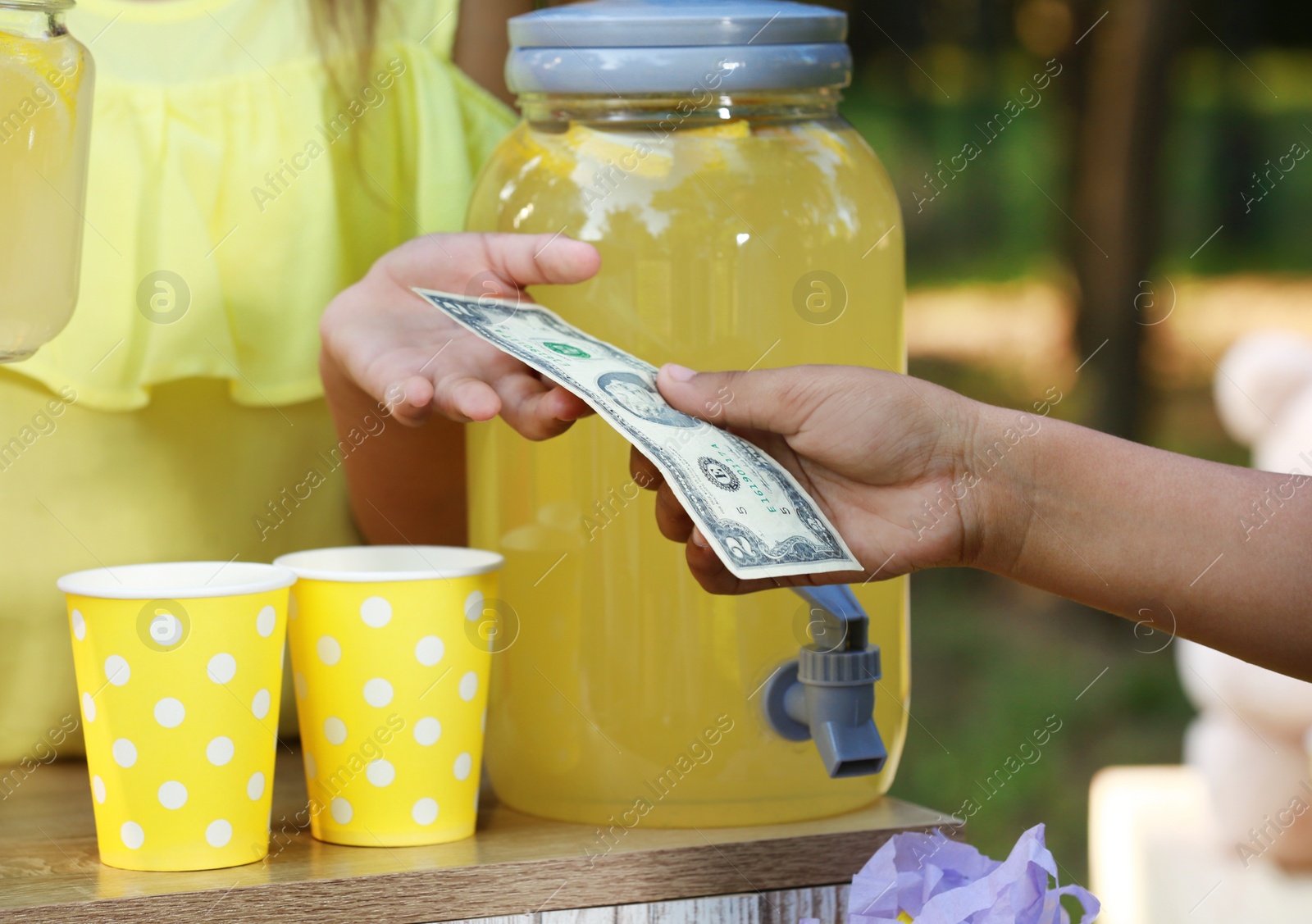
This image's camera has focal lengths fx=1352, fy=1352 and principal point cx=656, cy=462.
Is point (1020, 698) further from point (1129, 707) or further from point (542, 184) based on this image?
point (542, 184)

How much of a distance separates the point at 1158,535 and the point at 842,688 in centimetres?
22

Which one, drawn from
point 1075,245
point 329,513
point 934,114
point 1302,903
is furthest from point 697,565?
point 934,114

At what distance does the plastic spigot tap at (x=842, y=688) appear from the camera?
741mm

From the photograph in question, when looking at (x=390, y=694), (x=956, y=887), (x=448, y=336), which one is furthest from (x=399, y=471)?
(x=956, y=887)

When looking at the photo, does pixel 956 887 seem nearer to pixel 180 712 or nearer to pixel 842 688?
pixel 842 688

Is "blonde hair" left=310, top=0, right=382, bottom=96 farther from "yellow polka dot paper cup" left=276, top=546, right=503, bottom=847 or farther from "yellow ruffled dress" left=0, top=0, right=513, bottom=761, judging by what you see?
"yellow polka dot paper cup" left=276, top=546, right=503, bottom=847

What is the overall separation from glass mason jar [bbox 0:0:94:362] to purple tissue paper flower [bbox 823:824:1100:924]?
1.78ft

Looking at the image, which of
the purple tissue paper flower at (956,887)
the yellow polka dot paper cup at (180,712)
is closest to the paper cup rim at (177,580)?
the yellow polka dot paper cup at (180,712)

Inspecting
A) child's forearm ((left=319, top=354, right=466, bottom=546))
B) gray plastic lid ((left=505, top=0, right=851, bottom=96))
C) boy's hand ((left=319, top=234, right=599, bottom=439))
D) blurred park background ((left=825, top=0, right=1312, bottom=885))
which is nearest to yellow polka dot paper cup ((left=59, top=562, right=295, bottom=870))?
boy's hand ((left=319, top=234, right=599, bottom=439))

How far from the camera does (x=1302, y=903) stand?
89.3 inches

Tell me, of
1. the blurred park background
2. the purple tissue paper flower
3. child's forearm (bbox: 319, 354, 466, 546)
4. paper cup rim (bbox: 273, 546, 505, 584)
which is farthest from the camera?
the blurred park background

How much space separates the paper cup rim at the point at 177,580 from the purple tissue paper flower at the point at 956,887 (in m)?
0.34

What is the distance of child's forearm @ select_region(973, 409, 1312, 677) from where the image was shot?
799 millimetres

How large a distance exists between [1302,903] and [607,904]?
195 centimetres
